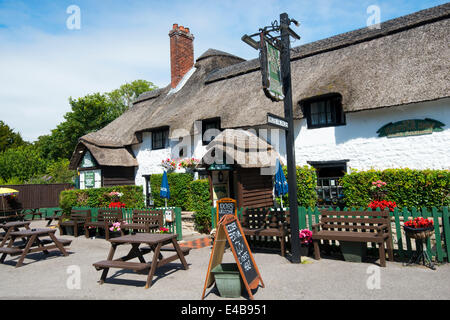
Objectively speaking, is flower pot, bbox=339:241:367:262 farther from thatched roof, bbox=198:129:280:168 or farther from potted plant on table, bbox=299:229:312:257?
thatched roof, bbox=198:129:280:168

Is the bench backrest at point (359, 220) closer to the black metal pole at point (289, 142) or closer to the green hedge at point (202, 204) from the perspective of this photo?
the black metal pole at point (289, 142)

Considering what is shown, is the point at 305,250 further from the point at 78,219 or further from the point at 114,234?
the point at 78,219

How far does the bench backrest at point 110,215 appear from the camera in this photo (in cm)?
1144

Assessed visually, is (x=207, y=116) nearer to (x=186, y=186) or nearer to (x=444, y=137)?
(x=186, y=186)

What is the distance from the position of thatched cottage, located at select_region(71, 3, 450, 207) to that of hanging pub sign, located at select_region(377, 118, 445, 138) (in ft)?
0.10

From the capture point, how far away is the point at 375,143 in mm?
11484

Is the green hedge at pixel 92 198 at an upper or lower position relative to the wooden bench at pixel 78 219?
upper

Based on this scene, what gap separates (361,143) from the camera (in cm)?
1175

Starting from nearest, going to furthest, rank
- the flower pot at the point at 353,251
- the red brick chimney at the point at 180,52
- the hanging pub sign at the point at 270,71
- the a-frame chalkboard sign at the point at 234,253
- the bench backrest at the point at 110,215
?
1. the a-frame chalkboard sign at the point at 234,253
2. the hanging pub sign at the point at 270,71
3. the flower pot at the point at 353,251
4. the bench backrest at the point at 110,215
5. the red brick chimney at the point at 180,52

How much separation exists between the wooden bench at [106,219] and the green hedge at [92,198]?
332 centimetres

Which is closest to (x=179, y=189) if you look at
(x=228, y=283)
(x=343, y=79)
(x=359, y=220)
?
(x=343, y=79)

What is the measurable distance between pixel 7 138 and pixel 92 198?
35.1 meters

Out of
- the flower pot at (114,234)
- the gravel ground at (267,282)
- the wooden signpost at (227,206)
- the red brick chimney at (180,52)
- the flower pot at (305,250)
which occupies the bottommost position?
the flower pot at (114,234)

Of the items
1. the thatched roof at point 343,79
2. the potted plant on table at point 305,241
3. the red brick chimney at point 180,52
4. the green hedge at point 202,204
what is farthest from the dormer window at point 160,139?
the potted plant on table at point 305,241
